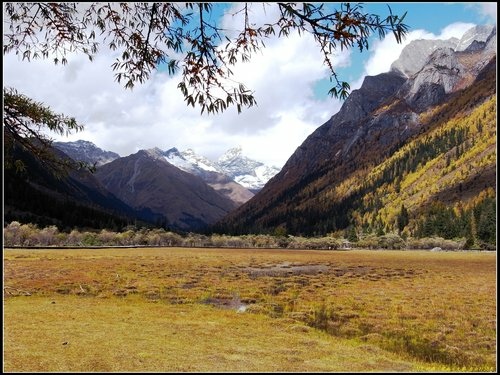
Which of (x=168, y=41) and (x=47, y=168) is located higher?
(x=168, y=41)

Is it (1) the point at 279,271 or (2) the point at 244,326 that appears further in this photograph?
(1) the point at 279,271

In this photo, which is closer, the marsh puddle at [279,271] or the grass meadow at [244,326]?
the grass meadow at [244,326]

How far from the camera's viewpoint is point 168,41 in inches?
305

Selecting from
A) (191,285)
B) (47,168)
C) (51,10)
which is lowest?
(191,285)

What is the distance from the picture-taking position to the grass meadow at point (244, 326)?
17500 mm

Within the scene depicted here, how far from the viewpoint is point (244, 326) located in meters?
25.6

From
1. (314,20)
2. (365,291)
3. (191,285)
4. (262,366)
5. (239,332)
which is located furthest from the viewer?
(191,285)

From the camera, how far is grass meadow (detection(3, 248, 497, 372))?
1750 centimetres

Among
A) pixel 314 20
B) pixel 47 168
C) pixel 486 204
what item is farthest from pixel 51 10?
pixel 486 204

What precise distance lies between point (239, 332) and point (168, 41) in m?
19.5

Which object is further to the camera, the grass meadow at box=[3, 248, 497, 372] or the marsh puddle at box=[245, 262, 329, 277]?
the marsh puddle at box=[245, 262, 329, 277]

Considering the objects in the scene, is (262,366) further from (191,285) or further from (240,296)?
(191,285)

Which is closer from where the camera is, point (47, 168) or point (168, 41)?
point (168, 41)

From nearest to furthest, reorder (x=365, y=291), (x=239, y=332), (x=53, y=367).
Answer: (x=53, y=367) → (x=239, y=332) → (x=365, y=291)
